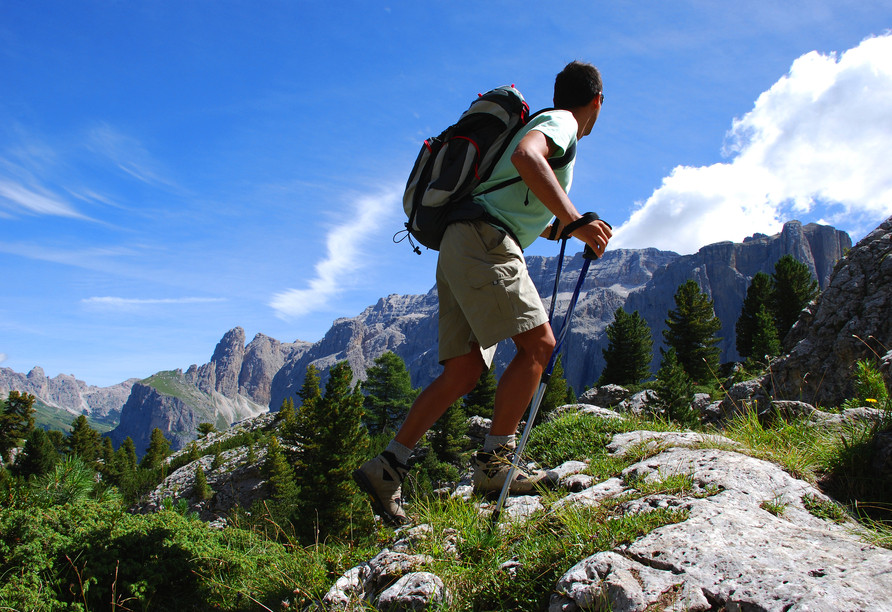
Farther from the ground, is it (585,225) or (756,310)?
(756,310)

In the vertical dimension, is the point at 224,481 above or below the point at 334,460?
below

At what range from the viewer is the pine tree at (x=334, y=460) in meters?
25.3

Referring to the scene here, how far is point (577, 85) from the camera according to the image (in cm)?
303

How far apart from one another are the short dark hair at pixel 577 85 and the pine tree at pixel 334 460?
23920mm

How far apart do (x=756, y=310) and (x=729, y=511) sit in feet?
190

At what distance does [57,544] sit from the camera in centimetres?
289

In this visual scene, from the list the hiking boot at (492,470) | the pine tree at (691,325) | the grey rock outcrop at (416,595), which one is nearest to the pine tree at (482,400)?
the pine tree at (691,325)

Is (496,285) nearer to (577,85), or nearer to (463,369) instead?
(463,369)

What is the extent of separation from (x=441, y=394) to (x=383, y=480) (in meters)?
0.65

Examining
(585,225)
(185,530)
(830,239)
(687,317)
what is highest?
(830,239)

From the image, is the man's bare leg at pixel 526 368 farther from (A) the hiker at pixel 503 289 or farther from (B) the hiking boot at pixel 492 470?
(B) the hiking boot at pixel 492 470

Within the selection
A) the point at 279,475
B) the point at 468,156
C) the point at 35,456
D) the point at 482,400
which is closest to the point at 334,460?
the point at 279,475

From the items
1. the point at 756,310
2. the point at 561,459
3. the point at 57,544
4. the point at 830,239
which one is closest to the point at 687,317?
the point at 756,310

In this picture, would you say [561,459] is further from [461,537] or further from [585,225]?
[585,225]
